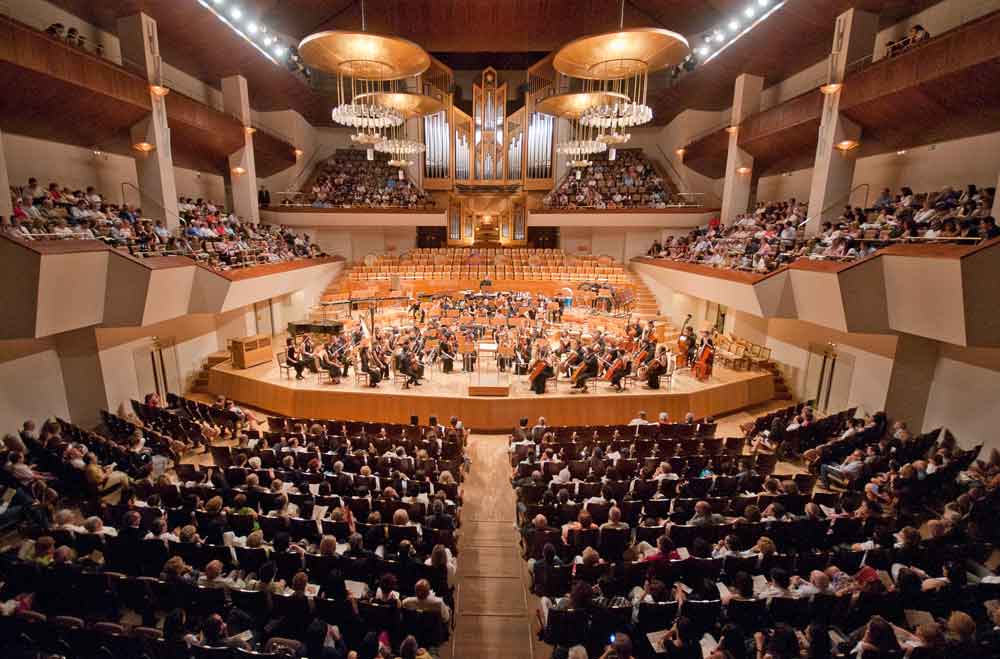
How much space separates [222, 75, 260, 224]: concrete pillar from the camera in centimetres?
1557

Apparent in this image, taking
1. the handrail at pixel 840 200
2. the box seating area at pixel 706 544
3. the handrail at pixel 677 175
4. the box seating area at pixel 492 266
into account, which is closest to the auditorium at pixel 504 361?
the box seating area at pixel 706 544

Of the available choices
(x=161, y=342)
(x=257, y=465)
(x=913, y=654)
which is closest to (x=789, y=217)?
(x=913, y=654)

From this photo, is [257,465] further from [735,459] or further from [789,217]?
[789,217]

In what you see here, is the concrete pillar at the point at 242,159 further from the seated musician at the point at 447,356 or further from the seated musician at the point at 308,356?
the seated musician at the point at 447,356

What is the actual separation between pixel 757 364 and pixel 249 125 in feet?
56.0

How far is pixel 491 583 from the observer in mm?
5203

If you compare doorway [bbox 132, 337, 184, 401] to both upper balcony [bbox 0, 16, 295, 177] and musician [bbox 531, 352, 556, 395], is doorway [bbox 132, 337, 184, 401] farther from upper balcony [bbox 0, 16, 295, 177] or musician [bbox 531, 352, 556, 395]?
musician [bbox 531, 352, 556, 395]

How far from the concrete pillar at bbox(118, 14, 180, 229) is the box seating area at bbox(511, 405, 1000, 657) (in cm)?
1090

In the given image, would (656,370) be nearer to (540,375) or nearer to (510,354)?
(540,375)

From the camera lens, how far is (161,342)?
11.0m

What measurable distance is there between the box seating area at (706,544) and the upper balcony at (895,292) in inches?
74.5

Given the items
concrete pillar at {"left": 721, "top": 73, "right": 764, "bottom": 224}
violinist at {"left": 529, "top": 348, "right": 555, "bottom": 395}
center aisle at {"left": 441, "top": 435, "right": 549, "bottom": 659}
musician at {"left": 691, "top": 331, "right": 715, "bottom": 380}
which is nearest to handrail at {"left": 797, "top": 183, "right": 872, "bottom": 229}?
concrete pillar at {"left": 721, "top": 73, "right": 764, "bottom": 224}

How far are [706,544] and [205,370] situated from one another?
1252 centimetres

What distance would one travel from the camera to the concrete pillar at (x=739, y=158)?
15883 mm
